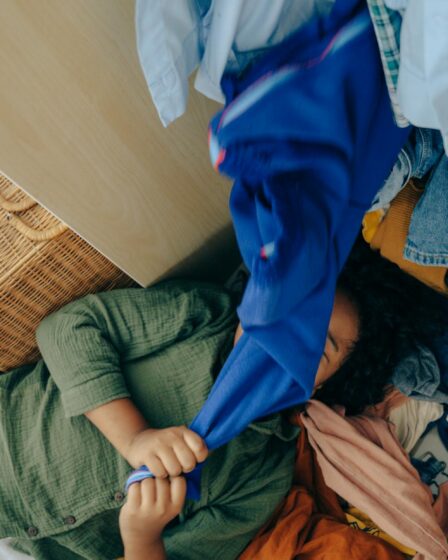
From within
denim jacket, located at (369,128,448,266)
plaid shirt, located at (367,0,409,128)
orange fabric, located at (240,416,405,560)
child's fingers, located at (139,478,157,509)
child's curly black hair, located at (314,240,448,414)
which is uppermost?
plaid shirt, located at (367,0,409,128)

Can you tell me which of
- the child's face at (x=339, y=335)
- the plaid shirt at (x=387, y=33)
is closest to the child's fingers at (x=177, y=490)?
the child's face at (x=339, y=335)

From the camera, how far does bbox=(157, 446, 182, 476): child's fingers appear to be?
0.80 meters

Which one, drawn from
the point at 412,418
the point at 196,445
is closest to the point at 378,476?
the point at 412,418

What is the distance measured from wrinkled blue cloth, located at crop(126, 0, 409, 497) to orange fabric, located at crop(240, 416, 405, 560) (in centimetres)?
57

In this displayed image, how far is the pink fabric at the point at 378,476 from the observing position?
927mm

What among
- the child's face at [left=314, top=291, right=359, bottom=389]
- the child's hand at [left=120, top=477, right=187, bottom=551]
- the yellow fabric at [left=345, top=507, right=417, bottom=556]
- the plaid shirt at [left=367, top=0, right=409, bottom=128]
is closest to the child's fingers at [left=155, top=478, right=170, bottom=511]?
the child's hand at [left=120, top=477, right=187, bottom=551]

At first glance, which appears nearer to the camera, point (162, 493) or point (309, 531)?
point (162, 493)

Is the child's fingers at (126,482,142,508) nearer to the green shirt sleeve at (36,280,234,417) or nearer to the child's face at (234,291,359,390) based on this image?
the green shirt sleeve at (36,280,234,417)

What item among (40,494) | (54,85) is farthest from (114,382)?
(54,85)

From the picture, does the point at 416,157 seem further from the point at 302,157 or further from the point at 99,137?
the point at 99,137

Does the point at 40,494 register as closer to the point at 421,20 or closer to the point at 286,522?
the point at 286,522

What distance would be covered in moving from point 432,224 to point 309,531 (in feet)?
2.23

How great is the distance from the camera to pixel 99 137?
2.41ft

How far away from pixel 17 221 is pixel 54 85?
1.02 feet
